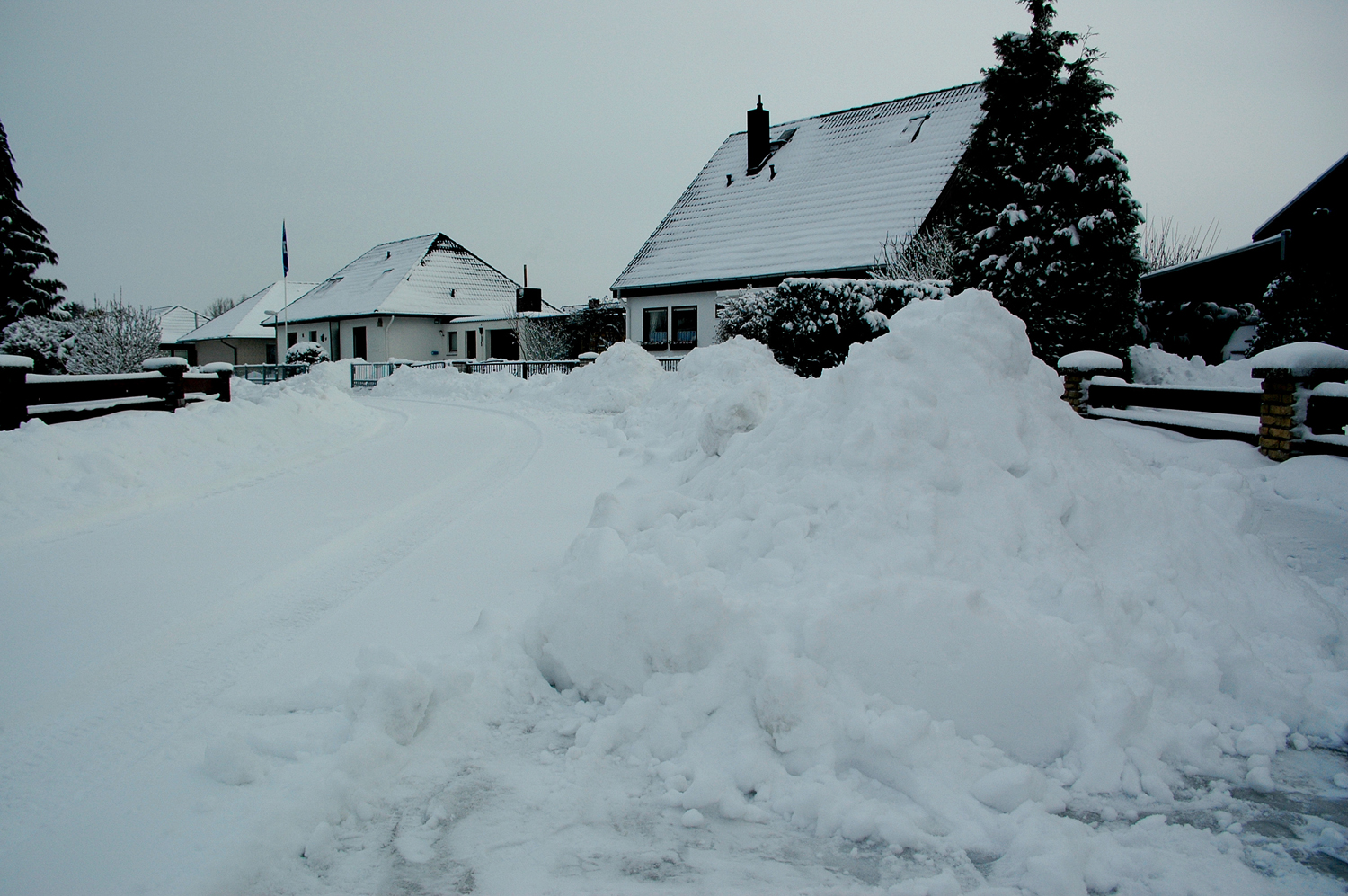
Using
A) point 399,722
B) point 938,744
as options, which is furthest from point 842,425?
point 399,722

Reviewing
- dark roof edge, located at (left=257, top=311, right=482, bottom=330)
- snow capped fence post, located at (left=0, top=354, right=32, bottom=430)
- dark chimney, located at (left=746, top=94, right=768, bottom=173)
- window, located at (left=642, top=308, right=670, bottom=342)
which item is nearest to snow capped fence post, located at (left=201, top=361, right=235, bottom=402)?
snow capped fence post, located at (left=0, top=354, right=32, bottom=430)

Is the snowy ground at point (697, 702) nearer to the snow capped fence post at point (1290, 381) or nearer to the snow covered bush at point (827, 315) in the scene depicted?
the snow capped fence post at point (1290, 381)

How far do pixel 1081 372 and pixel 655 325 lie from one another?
56.9 feet

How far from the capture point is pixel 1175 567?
3787 millimetres

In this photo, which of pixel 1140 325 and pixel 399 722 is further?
pixel 1140 325

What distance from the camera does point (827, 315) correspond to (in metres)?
14.6

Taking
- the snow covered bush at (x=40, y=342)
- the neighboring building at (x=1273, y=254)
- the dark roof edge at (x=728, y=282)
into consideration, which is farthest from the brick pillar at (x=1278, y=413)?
the snow covered bush at (x=40, y=342)

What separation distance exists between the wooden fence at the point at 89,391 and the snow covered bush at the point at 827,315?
10761 millimetres

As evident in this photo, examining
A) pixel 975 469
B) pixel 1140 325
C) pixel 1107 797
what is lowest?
pixel 1107 797

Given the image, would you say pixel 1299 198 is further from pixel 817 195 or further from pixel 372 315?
pixel 372 315

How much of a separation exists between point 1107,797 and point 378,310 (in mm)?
37806

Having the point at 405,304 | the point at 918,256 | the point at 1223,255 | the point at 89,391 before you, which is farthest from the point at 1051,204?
the point at 405,304

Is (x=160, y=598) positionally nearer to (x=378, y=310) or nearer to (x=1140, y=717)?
(x=1140, y=717)

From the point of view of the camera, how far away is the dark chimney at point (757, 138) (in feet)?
90.9
